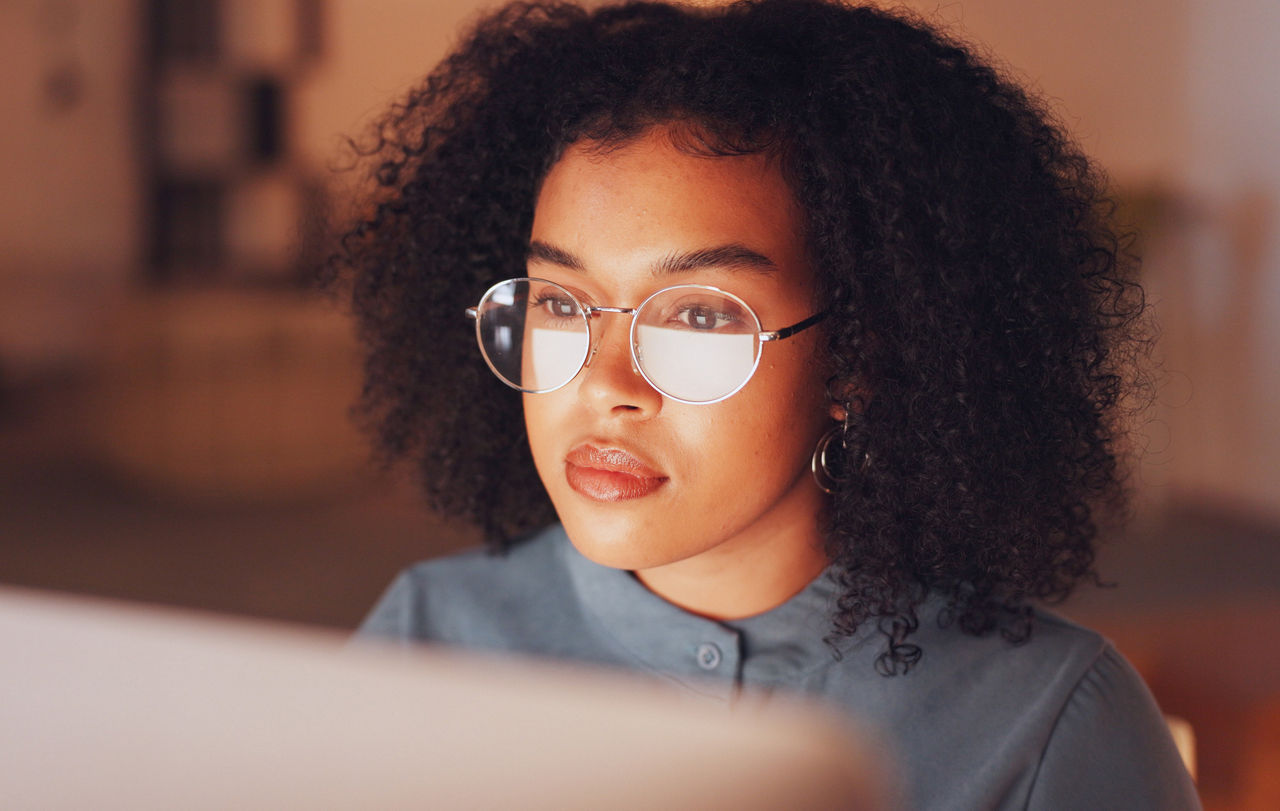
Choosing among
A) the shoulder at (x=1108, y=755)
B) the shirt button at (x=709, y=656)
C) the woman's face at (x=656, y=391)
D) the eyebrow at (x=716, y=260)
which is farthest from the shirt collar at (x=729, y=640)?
the eyebrow at (x=716, y=260)

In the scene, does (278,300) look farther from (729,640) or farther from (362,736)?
(362,736)

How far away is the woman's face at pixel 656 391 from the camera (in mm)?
1030

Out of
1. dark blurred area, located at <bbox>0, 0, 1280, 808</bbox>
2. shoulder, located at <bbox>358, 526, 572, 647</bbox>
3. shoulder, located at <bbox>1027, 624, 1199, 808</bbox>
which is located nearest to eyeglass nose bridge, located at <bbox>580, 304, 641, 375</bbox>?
shoulder, located at <bbox>358, 526, 572, 647</bbox>

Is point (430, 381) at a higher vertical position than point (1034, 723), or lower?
higher

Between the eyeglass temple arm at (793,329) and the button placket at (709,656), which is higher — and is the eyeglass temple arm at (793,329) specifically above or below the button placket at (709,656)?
above

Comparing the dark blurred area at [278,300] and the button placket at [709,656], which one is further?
the dark blurred area at [278,300]

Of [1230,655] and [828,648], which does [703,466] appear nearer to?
[828,648]

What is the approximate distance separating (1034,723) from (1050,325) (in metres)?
0.39

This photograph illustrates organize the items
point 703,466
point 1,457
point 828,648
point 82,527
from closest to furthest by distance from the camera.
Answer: point 703,466
point 828,648
point 82,527
point 1,457

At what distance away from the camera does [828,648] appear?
3.78 feet

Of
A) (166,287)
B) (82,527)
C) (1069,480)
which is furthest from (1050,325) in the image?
(166,287)

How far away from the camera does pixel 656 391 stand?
1.04 meters

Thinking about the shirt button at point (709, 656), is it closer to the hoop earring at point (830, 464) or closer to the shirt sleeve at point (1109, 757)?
the hoop earring at point (830, 464)

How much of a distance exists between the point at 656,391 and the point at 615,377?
4cm
